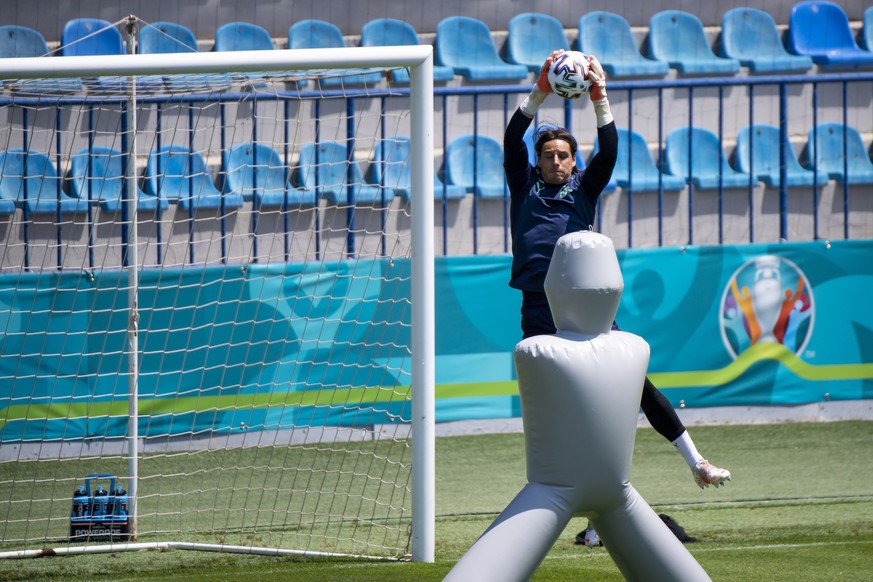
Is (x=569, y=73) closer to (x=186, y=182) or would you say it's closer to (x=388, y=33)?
(x=186, y=182)

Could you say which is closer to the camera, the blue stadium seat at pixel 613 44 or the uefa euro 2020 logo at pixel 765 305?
the uefa euro 2020 logo at pixel 765 305

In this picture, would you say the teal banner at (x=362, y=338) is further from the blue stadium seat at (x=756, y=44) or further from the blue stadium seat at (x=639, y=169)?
the blue stadium seat at (x=756, y=44)

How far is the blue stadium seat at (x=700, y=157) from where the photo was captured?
9.67 metres

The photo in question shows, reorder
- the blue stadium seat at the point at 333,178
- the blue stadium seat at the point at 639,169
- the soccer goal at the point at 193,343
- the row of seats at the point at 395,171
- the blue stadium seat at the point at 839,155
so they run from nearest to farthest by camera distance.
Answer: the soccer goal at the point at 193,343, the row of seats at the point at 395,171, the blue stadium seat at the point at 333,178, the blue stadium seat at the point at 639,169, the blue stadium seat at the point at 839,155

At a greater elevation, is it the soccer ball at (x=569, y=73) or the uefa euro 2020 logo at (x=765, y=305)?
the soccer ball at (x=569, y=73)

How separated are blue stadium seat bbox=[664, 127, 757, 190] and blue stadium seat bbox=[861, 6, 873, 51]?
91.8 inches

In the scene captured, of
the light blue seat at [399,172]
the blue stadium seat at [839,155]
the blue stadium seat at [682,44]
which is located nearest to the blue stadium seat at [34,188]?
the light blue seat at [399,172]

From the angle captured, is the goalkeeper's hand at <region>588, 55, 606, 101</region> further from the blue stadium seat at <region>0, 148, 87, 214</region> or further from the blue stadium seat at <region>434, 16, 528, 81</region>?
the blue stadium seat at <region>434, 16, 528, 81</region>

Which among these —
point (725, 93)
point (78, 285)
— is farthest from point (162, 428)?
point (725, 93)

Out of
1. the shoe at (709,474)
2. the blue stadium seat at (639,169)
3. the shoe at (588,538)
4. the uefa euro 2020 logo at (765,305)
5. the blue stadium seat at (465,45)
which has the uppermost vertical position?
the blue stadium seat at (465,45)

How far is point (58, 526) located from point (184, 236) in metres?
2.91

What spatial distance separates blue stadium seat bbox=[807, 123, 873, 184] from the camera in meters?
9.75

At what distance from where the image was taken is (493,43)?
34.6 feet

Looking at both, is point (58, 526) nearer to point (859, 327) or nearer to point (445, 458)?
point (445, 458)
